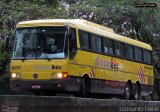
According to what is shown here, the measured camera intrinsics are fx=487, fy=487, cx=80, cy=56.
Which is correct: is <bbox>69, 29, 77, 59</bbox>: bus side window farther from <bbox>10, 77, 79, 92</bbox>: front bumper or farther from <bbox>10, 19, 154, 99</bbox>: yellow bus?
<bbox>10, 77, 79, 92</bbox>: front bumper

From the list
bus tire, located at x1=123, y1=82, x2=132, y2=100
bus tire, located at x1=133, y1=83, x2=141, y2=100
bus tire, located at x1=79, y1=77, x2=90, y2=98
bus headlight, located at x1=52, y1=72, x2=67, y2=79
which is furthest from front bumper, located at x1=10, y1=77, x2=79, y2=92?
bus tire, located at x1=133, y1=83, x2=141, y2=100

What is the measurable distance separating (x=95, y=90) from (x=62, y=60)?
3.11m

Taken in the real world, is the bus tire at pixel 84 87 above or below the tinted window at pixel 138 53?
below

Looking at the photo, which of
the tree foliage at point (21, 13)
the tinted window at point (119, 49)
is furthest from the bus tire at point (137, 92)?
the tree foliage at point (21, 13)

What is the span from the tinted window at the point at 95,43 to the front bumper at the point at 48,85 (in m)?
2.26

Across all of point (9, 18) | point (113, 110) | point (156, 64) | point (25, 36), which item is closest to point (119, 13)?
point (9, 18)

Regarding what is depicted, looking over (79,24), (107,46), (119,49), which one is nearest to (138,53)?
(119,49)

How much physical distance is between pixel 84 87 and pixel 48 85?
73.5 inches

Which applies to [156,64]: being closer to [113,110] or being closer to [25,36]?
[25,36]

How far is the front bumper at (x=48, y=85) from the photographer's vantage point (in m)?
16.2

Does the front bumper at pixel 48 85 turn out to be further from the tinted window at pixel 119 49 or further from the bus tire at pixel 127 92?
the bus tire at pixel 127 92

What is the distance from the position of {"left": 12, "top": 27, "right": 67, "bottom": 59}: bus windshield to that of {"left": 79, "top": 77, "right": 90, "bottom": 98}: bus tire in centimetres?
172

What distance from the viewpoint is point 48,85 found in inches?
642

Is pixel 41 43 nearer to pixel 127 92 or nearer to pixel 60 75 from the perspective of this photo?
pixel 60 75
